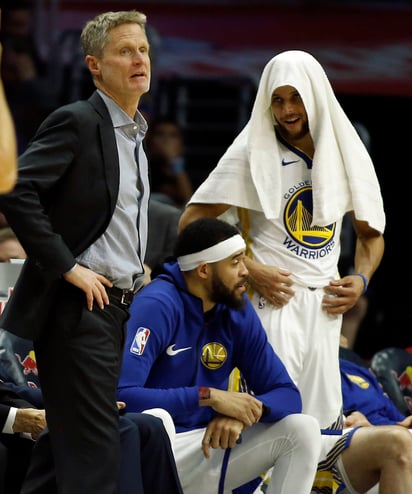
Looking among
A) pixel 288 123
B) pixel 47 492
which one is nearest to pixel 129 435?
pixel 47 492

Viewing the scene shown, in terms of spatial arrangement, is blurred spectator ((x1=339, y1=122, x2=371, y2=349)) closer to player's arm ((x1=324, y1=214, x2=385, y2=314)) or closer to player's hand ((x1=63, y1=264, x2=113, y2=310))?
player's arm ((x1=324, y1=214, x2=385, y2=314))

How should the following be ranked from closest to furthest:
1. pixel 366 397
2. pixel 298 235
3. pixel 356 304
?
pixel 298 235 → pixel 366 397 → pixel 356 304

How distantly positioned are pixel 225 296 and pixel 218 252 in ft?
0.59

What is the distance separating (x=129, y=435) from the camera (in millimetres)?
4020

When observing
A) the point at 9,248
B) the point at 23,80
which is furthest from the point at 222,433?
the point at 23,80

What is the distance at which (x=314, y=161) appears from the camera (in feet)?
16.0

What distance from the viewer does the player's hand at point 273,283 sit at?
15.9 ft

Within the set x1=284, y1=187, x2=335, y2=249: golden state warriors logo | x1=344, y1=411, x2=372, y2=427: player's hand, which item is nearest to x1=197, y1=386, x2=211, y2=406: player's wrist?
x1=284, y1=187, x2=335, y2=249: golden state warriors logo

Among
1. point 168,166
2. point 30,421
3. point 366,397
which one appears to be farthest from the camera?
point 168,166

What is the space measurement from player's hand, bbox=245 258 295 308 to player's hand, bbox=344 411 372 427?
2.68ft

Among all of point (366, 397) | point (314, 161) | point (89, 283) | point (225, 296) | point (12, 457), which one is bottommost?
point (366, 397)

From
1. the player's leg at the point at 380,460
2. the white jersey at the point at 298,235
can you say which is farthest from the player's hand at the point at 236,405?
the white jersey at the point at 298,235

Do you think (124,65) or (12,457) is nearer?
(124,65)

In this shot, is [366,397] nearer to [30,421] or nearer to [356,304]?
[30,421]
